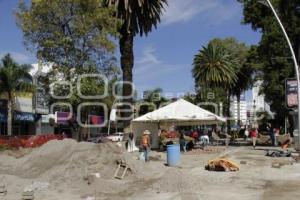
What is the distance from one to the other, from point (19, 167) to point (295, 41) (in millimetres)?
28444

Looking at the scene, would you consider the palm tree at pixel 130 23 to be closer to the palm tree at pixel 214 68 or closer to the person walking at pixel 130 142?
the person walking at pixel 130 142

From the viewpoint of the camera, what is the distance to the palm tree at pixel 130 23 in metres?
32.0

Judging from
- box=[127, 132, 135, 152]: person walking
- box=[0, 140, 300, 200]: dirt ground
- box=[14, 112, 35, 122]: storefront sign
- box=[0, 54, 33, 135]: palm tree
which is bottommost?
box=[0, 140, 300, 200]: dirt ground

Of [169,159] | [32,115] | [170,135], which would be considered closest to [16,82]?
[32,115]

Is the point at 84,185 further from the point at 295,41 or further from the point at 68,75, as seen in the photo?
the point at 295,41

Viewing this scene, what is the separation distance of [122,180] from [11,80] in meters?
A: 27.1

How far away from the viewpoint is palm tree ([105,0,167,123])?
32.0 m

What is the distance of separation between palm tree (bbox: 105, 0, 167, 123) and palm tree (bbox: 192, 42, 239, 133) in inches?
1458

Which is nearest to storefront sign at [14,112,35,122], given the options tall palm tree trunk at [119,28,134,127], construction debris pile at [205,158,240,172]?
tall palm tree trunk at [119,28,134,127]

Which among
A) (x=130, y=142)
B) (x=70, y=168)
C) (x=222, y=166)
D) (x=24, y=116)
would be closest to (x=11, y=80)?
(x=24, y=116)

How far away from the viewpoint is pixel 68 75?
27906 mm

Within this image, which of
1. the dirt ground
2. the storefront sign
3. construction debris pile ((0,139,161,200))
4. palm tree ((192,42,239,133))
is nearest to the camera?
the dirt ground

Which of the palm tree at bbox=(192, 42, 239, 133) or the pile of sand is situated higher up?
the palm tree at bbox=(192, 42, 239, 133)

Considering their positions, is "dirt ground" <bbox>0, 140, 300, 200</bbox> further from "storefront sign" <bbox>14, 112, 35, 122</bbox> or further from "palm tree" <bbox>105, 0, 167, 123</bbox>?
"storefront sign" <bbox>14, 112, 35, 122</bbox>
